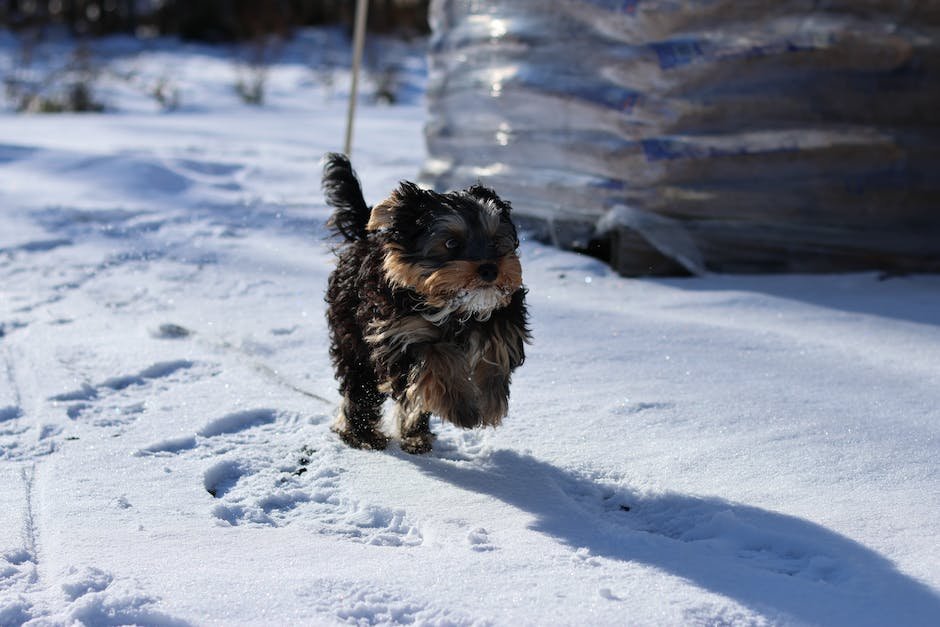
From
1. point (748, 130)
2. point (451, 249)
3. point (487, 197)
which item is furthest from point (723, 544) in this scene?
point (748, 130)

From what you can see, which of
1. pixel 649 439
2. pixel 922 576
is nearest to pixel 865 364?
pixel 649 439

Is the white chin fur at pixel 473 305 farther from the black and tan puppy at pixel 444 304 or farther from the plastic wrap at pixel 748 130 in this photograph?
the plastic wrap at pixel 748 130

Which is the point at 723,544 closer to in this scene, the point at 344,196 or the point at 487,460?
the point at 487,460

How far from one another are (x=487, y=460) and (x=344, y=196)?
1.26m

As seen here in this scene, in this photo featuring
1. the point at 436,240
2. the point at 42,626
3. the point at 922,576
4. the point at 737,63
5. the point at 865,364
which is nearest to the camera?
the point at 42,626

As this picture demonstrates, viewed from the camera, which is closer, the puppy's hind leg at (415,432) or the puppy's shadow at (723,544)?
the puppy's shadow at (723,544)

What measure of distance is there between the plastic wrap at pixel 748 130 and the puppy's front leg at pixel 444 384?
2.99 metres

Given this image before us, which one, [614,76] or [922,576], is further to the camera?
[614,76]

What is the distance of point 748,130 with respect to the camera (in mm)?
6281

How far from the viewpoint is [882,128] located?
6.31m

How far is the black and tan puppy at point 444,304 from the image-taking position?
352 cm

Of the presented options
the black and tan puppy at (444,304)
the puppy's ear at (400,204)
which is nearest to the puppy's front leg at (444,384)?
the black and tan puppy at (444,304)

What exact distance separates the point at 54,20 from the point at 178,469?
26653 millimetres

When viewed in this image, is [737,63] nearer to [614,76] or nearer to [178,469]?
[614,76]
